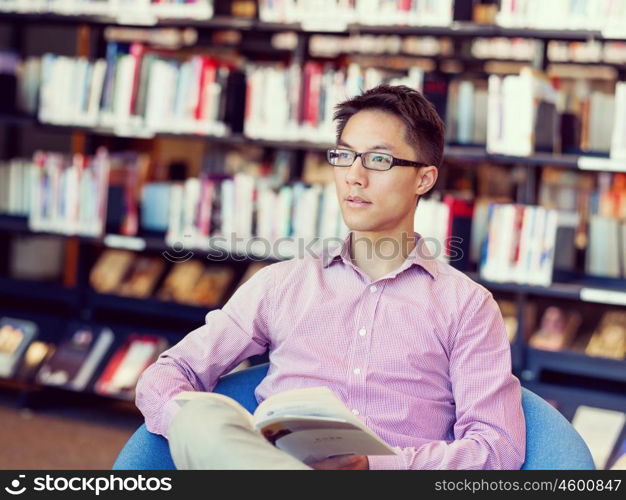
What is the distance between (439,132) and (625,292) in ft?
5.73

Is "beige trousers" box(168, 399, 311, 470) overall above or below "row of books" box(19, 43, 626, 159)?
below

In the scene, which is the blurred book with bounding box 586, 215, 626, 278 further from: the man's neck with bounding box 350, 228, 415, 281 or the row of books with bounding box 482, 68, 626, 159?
the man's neck with bounding box 350, 228, 415, 281

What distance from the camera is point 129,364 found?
165 inches

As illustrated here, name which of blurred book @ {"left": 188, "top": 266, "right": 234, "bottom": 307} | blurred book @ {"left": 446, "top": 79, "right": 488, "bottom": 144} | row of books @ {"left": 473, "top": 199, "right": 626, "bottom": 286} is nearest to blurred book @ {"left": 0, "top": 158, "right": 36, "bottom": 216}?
blurred book @ {"left": 188, "top": 266, "right": 234, "bottom": 307}

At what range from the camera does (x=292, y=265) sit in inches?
82.4

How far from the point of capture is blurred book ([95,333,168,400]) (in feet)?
13.6

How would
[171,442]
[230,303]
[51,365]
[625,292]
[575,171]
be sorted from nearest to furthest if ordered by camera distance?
1. [171,442]
2. [230,303]
3. [625,292]
4. [51,365]
5. [575,171]

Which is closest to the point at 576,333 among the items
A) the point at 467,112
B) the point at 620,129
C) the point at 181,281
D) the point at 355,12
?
the point at 620,129

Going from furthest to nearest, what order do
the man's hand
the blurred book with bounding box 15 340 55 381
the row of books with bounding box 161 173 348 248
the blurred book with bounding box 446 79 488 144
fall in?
1. the blurred book with bounding box 15 340 55 381
2. the row of books with bounding box 161 173 348 248
3. the blurred book with bounding box 446 79 488 144
4. the man's hand

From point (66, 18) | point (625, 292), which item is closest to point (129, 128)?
point (66, 18)

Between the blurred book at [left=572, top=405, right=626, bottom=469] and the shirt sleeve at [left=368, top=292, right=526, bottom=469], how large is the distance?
1746 mm

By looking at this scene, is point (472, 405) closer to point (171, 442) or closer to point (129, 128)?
point (171, 442)

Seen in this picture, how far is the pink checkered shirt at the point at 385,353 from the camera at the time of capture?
5.90ft

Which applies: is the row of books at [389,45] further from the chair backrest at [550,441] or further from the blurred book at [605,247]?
the chair backrest at [550,441]
